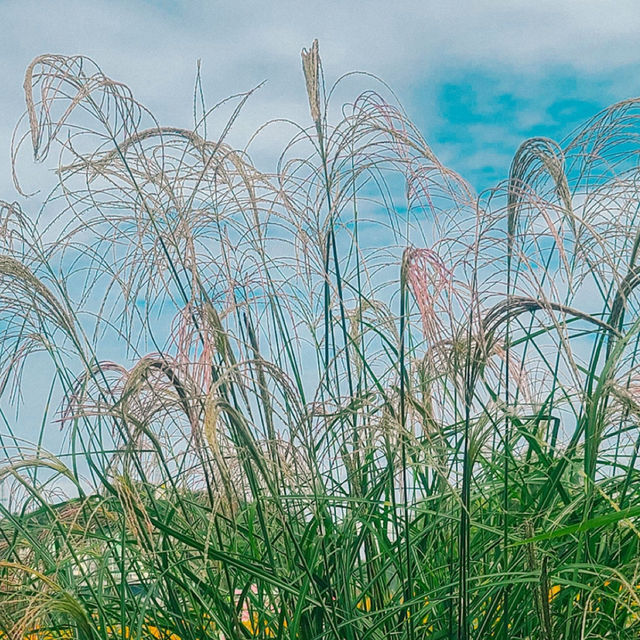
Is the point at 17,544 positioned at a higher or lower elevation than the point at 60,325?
lower

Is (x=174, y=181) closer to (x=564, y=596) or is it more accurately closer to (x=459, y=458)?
(x=459, y=458)

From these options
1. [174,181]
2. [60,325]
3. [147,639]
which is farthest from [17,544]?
[174,181]

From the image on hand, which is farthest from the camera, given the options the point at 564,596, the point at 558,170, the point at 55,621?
the point at 55,621

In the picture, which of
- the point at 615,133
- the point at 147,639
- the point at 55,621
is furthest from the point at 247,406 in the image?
the point at 615,133

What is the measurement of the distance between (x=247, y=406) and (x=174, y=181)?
0.49 meters

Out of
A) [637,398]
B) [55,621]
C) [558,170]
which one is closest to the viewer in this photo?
[637,398]

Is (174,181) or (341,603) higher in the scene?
(174,181)

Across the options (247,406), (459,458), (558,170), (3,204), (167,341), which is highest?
(3,204)

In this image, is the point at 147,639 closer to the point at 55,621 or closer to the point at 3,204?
the point at 55,621

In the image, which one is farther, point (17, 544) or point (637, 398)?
point (17, 544)

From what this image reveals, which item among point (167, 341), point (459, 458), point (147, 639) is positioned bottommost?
point (147, 639)

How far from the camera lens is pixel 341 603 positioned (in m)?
1.54

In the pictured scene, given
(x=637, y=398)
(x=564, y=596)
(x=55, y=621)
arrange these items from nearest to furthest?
(x=637, y=398) < (x=564, y=596) < (x=55, y=621)

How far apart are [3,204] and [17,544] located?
0.78 m
